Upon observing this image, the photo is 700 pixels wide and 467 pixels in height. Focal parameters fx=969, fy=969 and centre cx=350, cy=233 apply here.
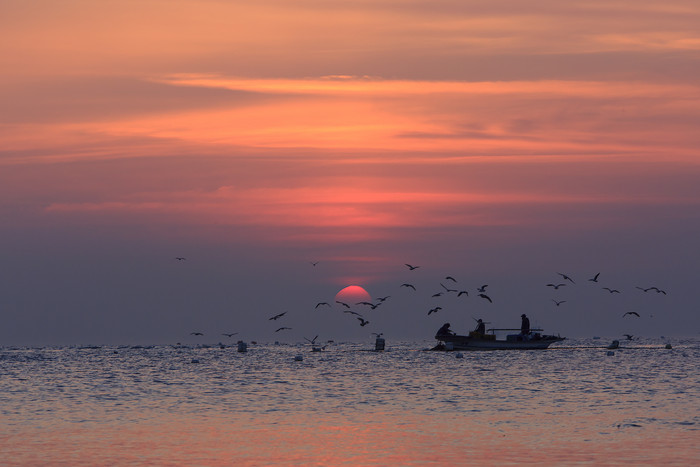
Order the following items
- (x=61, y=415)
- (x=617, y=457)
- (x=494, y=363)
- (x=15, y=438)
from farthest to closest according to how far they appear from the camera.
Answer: (x=494, y=363) → (x=61, y=415) → (x=15, y=438) → (x=617, y=457)

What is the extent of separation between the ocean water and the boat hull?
50939 millimetres

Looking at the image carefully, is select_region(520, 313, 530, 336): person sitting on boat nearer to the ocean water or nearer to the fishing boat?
the fishing boat

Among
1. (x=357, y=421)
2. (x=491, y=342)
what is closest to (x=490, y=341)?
(x=491, y=342)

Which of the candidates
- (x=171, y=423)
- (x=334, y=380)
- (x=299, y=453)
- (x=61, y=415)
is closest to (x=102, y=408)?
(x=61, y=415)

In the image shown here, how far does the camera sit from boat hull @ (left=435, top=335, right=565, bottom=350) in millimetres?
131500

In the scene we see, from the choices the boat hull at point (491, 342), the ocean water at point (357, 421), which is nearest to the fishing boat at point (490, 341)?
the boat hull at point (491, 342)

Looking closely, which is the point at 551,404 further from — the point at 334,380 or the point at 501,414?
the point at 334,380

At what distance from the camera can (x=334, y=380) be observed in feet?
255

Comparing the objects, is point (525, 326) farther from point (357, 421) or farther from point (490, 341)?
point (357, 421)

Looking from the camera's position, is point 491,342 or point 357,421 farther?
point 491,342

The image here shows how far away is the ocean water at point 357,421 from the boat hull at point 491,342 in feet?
167

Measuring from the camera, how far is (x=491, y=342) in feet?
433

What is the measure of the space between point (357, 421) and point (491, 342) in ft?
294

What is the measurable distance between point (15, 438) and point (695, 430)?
2745 centimetres
